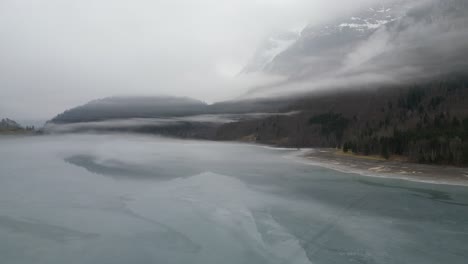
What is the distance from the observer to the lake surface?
Answer: 1327cm

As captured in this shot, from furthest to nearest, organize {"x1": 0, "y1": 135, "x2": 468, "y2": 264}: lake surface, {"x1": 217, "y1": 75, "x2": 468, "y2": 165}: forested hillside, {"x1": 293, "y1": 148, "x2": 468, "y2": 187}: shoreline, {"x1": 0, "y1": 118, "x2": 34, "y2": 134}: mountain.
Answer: {"x1": 0, "y1": 118, "x2": 34, "y2": 134}: mountain < {"x1": 217, "y1": 75, "x2": 468, "y2": 165}: forested hillside < {"x1": 293, "y1": 148, "x2": 468, "y2": 187}: shoreline < {"x1": 0, "y1": 135, "x2": 468, "y2": 264}: lake surface

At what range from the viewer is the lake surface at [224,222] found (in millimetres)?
13266

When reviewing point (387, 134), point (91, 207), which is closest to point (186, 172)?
point (91, 207)

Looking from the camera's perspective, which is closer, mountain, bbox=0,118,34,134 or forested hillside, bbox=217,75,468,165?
forested hillside, bbox=217,75,468,165

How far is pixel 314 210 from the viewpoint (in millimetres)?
21078

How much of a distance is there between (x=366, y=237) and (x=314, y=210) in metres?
5.52

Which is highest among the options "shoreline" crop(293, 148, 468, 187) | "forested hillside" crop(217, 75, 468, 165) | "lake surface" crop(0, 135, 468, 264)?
"forested hillside" crop(217, 75, 468, 165)

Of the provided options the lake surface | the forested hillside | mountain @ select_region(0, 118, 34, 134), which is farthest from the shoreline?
mountain @ select_region(0, 118, 34, 134)

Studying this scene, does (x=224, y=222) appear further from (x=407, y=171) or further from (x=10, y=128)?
(x=10, y=128)

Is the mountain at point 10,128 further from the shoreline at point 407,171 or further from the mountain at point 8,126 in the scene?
the shoreline at point 407,171

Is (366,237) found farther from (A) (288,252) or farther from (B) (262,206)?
(B) (262,206)

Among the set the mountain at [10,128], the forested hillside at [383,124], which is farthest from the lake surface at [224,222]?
the mountain at [10,128]

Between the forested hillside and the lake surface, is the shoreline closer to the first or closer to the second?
the forested hillside

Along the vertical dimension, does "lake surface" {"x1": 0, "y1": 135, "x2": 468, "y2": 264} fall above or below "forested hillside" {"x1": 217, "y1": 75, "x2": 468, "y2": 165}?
below
